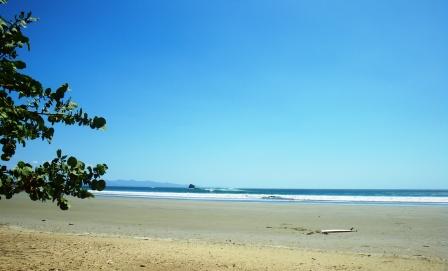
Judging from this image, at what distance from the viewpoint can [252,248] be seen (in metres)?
10.3

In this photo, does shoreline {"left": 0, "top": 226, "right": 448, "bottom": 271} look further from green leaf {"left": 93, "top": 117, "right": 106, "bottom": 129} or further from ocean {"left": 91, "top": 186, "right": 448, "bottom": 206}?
ocean {"left": 91, "top": 186, "right": 448, "bottom": 206}

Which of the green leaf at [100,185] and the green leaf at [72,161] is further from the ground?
the green leaf at [72,161]

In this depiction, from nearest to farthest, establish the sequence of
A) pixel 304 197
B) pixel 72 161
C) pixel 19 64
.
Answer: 1. pixel 19 64
2. pixel 72 161
3. pixel 304 197

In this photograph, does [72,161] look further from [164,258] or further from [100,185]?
[164,258]

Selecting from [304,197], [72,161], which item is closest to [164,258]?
[72,161]

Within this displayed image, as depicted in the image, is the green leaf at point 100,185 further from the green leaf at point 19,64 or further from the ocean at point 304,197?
the ocean at point 304,197

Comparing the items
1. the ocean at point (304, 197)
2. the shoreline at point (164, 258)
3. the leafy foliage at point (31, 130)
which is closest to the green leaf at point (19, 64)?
the leafy foliage at point (31, 130)

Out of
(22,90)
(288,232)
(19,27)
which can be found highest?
(19,27)

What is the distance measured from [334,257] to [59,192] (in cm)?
796

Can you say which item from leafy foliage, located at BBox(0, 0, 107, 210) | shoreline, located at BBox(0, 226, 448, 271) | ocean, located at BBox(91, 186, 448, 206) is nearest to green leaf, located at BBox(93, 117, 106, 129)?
leafy foliage, located at BBox(0, 0, 107, 210)

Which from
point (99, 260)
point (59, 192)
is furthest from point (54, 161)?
point (99, 260)

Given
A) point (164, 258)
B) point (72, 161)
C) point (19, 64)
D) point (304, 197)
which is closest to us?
point (19, 64)

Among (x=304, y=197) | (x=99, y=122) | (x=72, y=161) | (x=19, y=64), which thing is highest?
(x=19, y=64)

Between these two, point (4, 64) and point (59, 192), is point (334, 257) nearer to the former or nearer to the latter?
point (59, 192)
